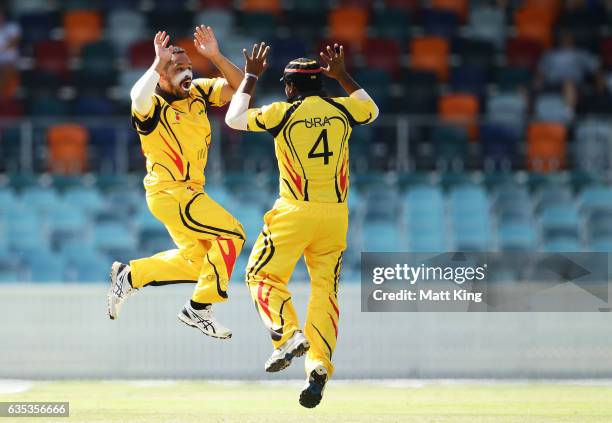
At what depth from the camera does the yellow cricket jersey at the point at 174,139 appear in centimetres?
1054

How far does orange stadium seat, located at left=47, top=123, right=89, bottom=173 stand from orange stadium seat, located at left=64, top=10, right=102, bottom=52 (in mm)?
2967

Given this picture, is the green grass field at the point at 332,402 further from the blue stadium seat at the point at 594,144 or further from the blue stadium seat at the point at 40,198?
the blue stadium seat at the point at 594,144

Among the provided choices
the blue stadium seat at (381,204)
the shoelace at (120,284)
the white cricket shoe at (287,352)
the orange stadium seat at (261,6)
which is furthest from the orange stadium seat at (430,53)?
the white cricket shoe at (287,352)

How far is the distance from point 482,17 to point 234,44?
3705 millimetres

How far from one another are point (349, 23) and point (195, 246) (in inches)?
431

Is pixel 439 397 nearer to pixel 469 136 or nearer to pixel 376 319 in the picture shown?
pixel 376 319

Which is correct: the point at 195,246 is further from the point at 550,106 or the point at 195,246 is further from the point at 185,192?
the point at 550,106

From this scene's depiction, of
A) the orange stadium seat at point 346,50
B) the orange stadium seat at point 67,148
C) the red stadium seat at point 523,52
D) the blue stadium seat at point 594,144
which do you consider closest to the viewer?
the blue stadium seat at point 594,144

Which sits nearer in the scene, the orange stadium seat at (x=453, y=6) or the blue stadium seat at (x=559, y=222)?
the blue stadium seat at (x=559, y=222)

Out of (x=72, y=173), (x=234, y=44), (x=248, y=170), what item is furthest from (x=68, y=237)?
(x=234, y=44)

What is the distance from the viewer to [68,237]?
704 inches

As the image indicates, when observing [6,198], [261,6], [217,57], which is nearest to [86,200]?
[6,198]

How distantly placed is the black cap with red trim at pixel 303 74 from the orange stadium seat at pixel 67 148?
839cm

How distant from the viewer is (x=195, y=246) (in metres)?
10.8
